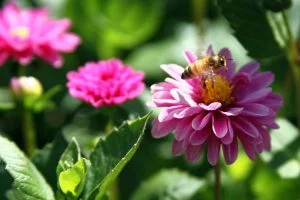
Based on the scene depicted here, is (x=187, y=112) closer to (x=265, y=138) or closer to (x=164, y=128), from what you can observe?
(x=164, y=128)

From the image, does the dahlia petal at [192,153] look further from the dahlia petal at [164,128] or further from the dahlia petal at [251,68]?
the dahlia petal at [251,68]

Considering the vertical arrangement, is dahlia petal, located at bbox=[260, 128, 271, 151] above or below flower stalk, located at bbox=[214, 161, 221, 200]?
above

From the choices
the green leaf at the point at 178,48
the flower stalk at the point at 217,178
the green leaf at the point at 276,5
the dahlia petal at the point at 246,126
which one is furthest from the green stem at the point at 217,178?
the green leaf at the point at 178,48

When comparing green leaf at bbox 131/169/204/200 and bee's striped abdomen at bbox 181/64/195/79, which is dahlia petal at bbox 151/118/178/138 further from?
green leaf at bbox 131/169/204/200

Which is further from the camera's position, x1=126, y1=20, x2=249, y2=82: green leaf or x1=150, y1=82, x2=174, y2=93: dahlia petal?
x1=126, y1=20, x2=249, y2=82: green leaf

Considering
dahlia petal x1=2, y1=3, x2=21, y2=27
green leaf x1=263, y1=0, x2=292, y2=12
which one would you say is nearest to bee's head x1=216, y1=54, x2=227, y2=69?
green leaf x1=263, y1=0, x2=292, y2=12

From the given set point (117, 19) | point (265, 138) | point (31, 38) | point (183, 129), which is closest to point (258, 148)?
point (265, 138)

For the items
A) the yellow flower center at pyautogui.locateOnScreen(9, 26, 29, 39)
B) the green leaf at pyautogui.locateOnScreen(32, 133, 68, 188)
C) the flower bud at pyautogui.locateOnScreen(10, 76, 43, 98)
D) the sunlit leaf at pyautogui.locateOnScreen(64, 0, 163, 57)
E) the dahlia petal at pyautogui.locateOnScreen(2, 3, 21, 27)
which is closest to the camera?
the green leaf at pyautogui.locateOnScreen(32, 133, 68, 188)
